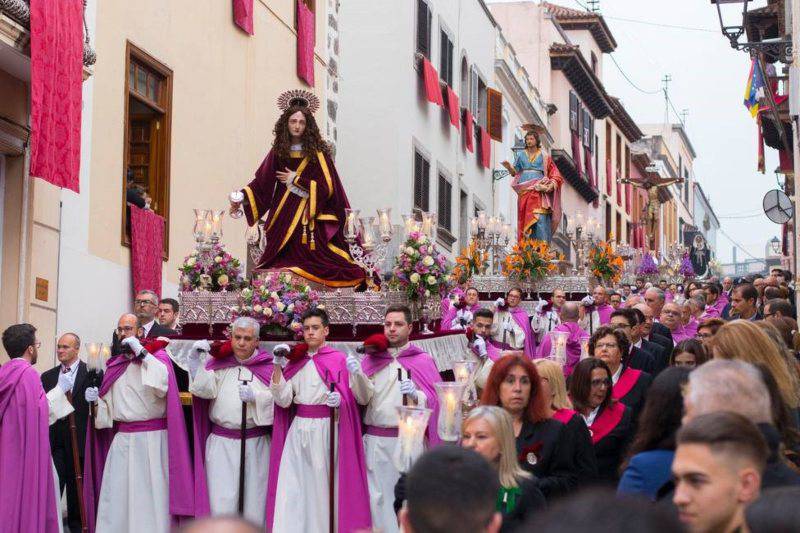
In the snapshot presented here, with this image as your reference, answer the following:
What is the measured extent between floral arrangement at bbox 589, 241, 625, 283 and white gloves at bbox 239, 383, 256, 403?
33.3 feet

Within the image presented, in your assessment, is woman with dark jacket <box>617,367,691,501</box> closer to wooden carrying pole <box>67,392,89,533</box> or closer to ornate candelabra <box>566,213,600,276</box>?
wooden carrying pole <box>67,392,89,533</box>

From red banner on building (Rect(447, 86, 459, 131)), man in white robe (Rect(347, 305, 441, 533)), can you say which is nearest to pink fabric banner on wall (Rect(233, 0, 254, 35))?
man in white robe (Rect(347, 305, 441, 533))

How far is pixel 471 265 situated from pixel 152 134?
5.00 meters

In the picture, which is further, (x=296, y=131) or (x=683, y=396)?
(x=296, y=131)

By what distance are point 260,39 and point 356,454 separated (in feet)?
32.4

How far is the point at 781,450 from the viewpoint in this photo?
17.3 feet

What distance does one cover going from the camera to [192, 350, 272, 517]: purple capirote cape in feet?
37.1

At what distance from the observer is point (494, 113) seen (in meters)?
33.5

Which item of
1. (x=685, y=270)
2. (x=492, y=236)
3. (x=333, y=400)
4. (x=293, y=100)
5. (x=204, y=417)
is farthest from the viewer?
(x=685, y=270)

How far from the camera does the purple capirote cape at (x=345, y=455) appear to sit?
1105 cm

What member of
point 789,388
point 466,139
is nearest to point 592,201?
point 466,139

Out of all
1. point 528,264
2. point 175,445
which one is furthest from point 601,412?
point 528,264

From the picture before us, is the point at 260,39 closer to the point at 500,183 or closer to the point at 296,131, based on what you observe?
the point at 296,131

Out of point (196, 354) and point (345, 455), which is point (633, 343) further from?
point (196, 354)
